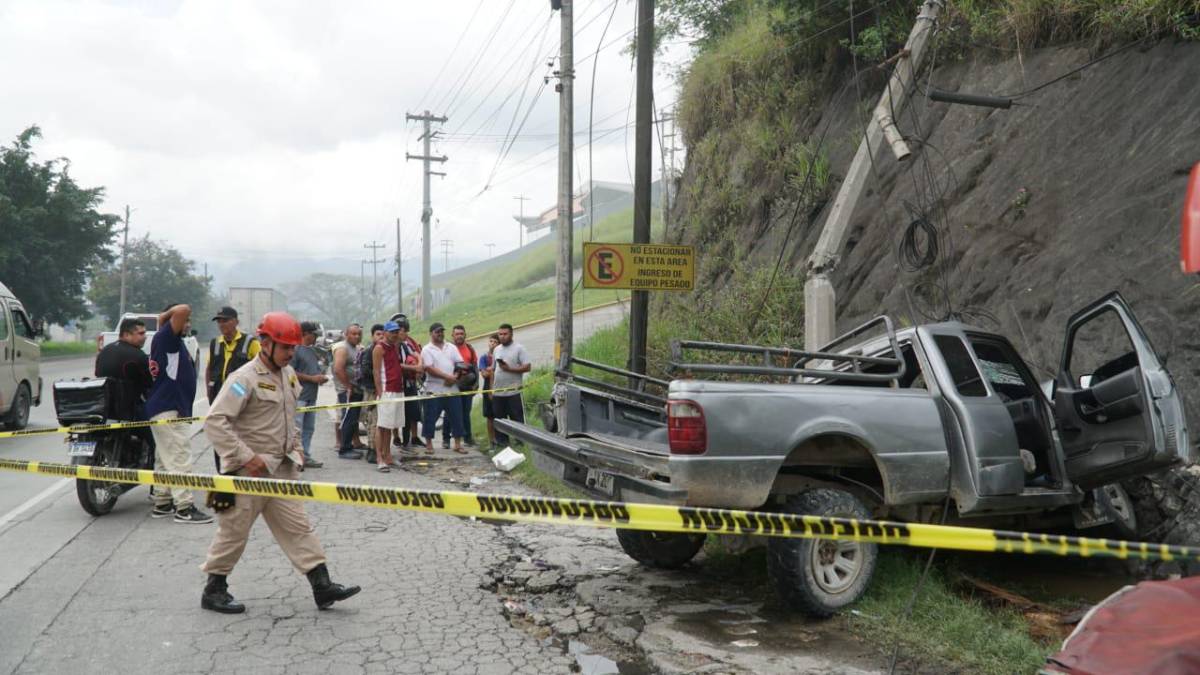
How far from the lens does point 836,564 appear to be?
5.17 meters

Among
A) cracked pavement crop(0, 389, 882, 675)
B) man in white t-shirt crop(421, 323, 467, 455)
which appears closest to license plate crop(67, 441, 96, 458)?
cracked pavement crop(0, 389, 882, 675)

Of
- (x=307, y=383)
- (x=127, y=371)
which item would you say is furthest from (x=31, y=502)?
(x=307, y=383)

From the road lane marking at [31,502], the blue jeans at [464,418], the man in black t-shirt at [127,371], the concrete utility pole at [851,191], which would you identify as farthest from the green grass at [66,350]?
the concrete utility pole at [851,191]

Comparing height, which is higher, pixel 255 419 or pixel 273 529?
pixel 255 419

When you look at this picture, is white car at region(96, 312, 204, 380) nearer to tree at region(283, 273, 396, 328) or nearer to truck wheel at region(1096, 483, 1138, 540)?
truck wheel at region(1096, 483, 1138, 540)

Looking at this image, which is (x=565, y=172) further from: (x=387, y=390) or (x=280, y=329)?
(x=280, y=329)

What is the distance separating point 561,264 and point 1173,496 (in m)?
9.13

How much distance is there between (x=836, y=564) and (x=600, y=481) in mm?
1389

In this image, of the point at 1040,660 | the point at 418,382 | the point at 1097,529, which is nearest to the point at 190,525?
the point at 418,382

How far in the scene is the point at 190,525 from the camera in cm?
755

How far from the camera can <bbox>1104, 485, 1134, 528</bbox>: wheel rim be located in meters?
6.05

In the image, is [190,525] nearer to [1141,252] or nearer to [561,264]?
[561,264]

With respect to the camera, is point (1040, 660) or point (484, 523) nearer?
point (1040, 660)

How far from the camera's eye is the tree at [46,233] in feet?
123
